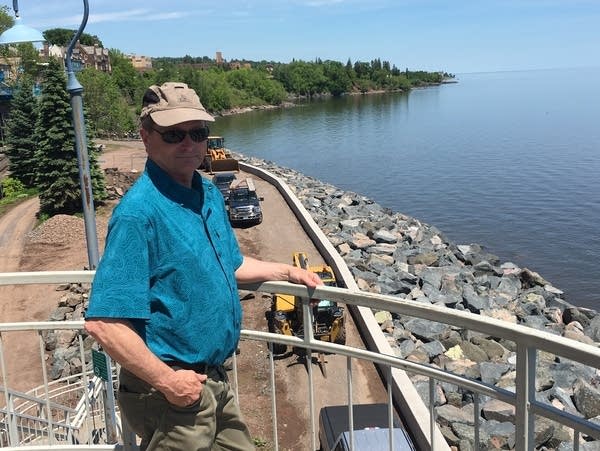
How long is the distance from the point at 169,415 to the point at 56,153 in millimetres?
26100

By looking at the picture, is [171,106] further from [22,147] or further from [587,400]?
[22,147]

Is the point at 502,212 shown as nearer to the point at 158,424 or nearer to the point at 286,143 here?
the point at 158,424

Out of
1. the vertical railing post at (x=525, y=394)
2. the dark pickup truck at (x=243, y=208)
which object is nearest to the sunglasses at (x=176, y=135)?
the vertical railing post at (x=525, y=394)

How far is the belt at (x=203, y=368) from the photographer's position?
2.56 m

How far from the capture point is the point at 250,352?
11250 mm

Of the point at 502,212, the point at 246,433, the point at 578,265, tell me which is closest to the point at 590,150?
the point at 502,212

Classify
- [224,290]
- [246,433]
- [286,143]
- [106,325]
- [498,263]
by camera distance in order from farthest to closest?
[286,143] < [498,263] < [246,433] < [224,290] < [106,325]

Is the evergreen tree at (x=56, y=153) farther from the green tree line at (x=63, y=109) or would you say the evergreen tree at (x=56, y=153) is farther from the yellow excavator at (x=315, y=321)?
the yellow excavator at (x=315, y=321)

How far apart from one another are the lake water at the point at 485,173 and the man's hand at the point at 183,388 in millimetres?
19467

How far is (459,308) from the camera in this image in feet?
47.4

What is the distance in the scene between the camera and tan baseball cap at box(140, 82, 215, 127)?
251cm

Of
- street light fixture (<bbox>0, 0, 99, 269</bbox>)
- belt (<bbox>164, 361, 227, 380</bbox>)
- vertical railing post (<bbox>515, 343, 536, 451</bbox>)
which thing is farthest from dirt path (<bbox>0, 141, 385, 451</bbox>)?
vertical railing post (<bbox>515, 343, 536, 451</bbox>)

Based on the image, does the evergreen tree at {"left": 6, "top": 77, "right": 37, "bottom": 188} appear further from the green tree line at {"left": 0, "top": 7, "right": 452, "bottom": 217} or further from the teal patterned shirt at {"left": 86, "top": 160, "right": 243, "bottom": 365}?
the teal patterned shirt at {"left": 86, "top": 160, "right": 243, "bottom": 365}

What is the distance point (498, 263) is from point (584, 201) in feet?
41.0
